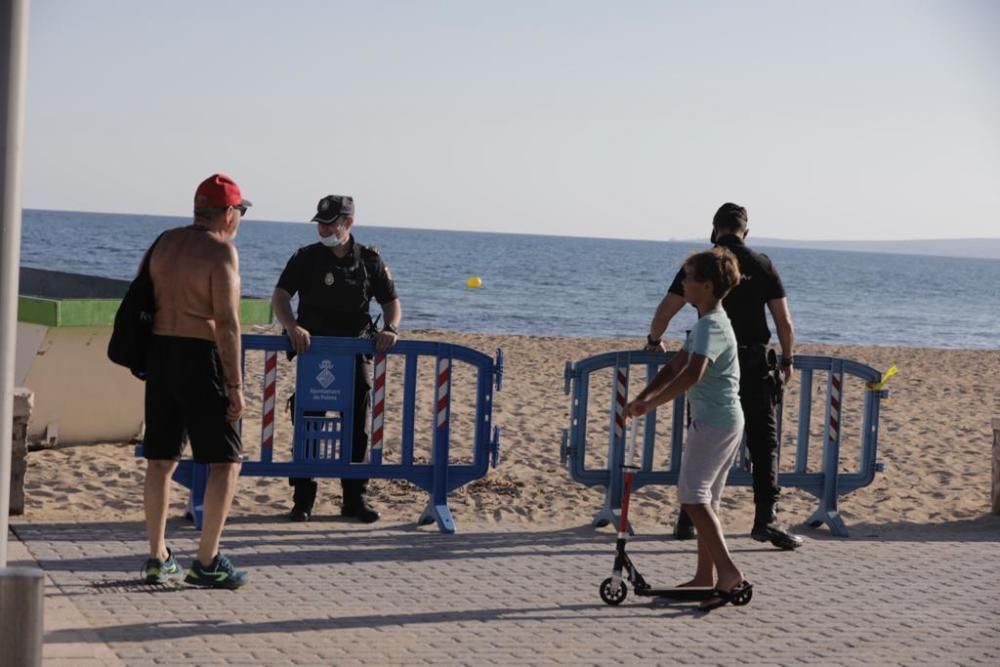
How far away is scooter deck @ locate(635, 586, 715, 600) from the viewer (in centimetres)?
727

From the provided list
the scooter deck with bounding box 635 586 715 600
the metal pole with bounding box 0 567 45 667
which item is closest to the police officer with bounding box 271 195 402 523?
the scooter deck with bounding box 635 586 715 600

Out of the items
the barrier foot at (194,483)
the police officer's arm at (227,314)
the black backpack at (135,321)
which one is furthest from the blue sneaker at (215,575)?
the barrier foot at (194,483)

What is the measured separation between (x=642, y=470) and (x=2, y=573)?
559 centimetres

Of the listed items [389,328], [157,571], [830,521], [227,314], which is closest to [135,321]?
[227,314]

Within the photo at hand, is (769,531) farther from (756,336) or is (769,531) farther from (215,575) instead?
(215,575)

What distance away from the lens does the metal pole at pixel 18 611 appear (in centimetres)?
450

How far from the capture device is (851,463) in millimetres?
13492

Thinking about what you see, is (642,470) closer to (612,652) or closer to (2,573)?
(612,652)

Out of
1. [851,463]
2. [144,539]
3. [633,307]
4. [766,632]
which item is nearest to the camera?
[766,632]

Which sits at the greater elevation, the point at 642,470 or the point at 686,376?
the point at 686,376

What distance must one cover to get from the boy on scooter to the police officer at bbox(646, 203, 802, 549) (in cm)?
125

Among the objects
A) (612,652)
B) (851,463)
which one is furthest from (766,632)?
(851,463)

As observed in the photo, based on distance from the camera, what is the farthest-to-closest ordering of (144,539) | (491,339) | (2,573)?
1. (491,339)
2. (144,539)
3. (2,573)

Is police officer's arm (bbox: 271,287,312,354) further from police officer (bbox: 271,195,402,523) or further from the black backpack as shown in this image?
the black backpack
